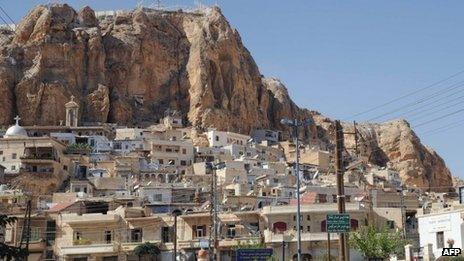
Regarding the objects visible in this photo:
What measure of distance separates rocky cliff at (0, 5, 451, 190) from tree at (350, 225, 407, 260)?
2952 inches

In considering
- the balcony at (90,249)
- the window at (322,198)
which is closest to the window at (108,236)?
the balcony at (90,249)

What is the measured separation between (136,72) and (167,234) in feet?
247

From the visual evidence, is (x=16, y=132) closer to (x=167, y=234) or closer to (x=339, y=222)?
(x=167, y=234)

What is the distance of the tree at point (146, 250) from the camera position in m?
57.3

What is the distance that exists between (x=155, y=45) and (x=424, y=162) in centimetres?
5915

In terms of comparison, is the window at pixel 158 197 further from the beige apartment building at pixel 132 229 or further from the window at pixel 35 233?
the window at pixel 35 233

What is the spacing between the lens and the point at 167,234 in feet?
202

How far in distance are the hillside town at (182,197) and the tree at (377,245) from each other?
1534 mm

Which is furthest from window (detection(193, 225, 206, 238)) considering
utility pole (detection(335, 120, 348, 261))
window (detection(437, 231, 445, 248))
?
utility pole (detection(335, 120, 348, 261))

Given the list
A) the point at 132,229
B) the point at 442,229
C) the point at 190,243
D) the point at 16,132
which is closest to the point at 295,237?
the point at 190,243

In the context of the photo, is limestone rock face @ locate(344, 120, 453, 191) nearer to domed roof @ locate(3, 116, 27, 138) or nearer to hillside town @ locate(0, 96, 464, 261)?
hillside town @ locate(0, 96, 464, 261)

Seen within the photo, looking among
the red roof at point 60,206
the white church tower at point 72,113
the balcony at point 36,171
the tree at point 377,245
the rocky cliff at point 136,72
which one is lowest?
the tree at point 377,245

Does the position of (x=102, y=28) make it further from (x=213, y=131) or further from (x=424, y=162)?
(x=424, y=162)

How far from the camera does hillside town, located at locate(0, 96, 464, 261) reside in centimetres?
5762
